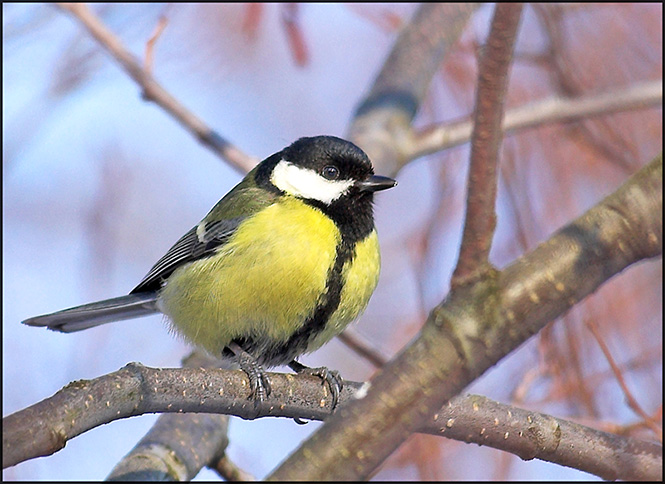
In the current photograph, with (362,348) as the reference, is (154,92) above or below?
above

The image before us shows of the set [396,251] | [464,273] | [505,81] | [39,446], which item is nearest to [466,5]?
[396,251]

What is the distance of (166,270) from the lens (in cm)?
309

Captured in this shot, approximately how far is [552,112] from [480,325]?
9.44 feet

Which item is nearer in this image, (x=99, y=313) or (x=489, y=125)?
(x=489, y=125)

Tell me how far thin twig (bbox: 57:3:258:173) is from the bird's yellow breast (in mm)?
794

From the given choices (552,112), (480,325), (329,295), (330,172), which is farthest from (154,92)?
(480,325)

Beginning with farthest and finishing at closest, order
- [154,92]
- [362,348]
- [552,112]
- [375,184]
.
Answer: [552,112], [154,92], [362,348], [375,184]

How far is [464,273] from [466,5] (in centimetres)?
328

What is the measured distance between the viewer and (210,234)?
9.66 ft

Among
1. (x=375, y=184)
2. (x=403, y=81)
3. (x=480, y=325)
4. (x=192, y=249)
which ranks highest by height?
(x=403, y=81)

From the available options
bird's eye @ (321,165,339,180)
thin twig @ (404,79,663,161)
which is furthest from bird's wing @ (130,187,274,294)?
thin twig @ (404,79,663,161)

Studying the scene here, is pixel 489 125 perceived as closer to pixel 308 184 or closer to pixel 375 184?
pixel 375 184

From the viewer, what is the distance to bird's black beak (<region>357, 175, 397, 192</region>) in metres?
2.89

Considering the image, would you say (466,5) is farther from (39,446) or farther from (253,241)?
(39,446)
